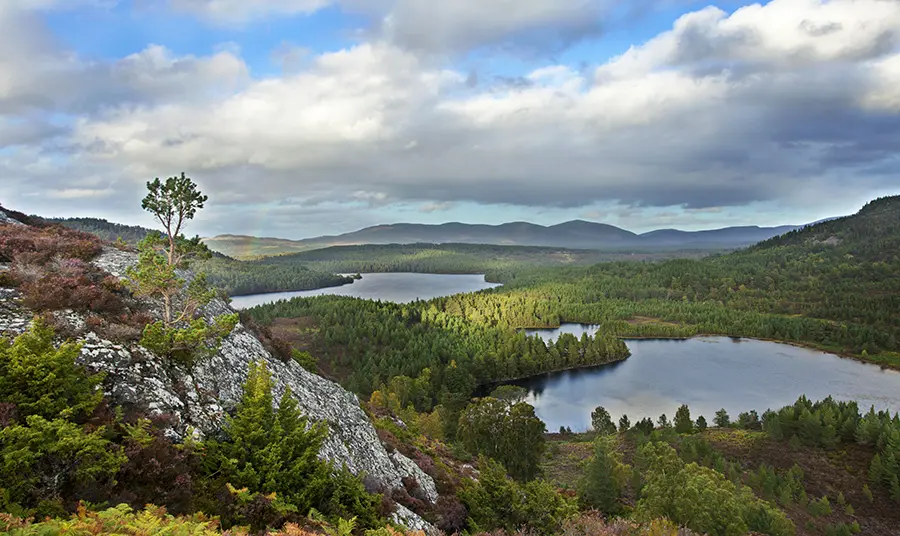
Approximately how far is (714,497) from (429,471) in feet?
81.9

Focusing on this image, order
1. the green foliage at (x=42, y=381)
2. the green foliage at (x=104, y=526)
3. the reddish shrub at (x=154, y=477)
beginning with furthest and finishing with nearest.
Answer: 1. the reddish shrub at (x=154, y=477)
2. the green foliage at (x=42, y=381)
3. the green foliage at (x=104, y=526)

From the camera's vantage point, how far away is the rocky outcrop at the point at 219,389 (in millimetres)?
15145

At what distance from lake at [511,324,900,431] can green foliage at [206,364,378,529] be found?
90655 mm

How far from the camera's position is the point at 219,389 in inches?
746

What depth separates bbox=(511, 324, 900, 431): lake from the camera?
10889cm

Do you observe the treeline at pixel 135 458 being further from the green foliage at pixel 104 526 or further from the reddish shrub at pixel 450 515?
the reddish shrub at pixel 450 515

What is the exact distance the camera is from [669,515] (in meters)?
35.0

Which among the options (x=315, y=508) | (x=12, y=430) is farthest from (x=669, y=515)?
(x=12, y=430)

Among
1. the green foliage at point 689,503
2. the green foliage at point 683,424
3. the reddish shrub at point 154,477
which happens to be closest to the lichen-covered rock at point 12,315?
the reddish shrub at point 154,477

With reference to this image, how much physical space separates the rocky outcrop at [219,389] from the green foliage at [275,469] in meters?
1.42

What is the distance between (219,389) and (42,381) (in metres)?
7.48

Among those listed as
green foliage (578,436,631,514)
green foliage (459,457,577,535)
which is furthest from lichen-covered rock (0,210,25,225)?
green foliage (578,436,631,514)

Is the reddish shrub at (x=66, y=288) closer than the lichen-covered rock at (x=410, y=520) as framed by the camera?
Yes

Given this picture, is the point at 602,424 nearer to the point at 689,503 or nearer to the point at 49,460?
the point at 689,503
